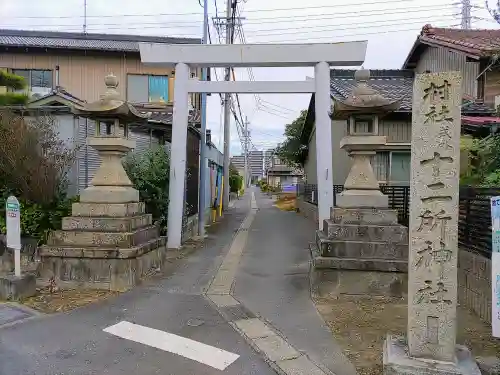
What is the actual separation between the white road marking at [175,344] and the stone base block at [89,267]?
171cm

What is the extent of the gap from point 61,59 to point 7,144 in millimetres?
14145

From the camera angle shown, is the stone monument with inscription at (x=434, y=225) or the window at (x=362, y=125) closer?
the stone monument with inscription at (x=434, y=225)

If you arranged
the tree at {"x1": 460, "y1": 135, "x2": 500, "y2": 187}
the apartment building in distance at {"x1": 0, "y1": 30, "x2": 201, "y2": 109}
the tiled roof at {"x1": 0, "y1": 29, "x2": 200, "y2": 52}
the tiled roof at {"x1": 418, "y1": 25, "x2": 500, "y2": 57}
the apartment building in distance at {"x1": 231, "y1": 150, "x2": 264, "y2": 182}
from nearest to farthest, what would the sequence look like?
the tree at {"x1": 460, "y1": 135, "x2": 500, "y2": 187} → the tiled roof at {"x1": 418, "y1": 25, "x2": 500, "y2": 57} → the tiled roof at {"x1": 0, "y1": 29, "x2": 200, "y2": 52} → the apartment building in distance at {"x1": 0, "y1": 30, "x2": 201, "y2": 109} → the apartment building in distance at {"x1": 231, "y1": 150, "x2": 264, "y2": 182}

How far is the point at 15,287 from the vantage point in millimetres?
6492

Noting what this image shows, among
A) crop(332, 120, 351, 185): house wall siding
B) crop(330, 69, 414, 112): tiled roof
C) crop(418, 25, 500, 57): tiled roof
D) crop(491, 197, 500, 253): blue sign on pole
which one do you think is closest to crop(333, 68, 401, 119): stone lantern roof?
crop(491, 197, 500, 253): blue sign on pole

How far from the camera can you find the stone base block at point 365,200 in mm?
7297

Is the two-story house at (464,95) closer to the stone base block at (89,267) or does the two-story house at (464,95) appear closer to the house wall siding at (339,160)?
the house wall siding at (339,160)

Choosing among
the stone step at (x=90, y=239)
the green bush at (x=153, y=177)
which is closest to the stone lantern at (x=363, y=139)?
the stone step at (x=90, y=239)

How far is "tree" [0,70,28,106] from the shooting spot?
10.6 metres

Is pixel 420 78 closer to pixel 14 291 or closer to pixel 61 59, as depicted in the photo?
pixel 14 291

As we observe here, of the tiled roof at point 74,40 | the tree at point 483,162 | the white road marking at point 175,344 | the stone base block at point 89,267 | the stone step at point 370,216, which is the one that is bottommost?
the white road marking at point 175,344

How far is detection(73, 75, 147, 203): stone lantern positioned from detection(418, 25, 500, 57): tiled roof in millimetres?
9642

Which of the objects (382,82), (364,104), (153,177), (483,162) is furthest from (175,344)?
(382,82)

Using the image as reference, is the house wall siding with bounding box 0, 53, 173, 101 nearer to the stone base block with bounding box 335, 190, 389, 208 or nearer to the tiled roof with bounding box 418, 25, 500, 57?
the tiled roof with bounding box 418, 25, 500, 57
